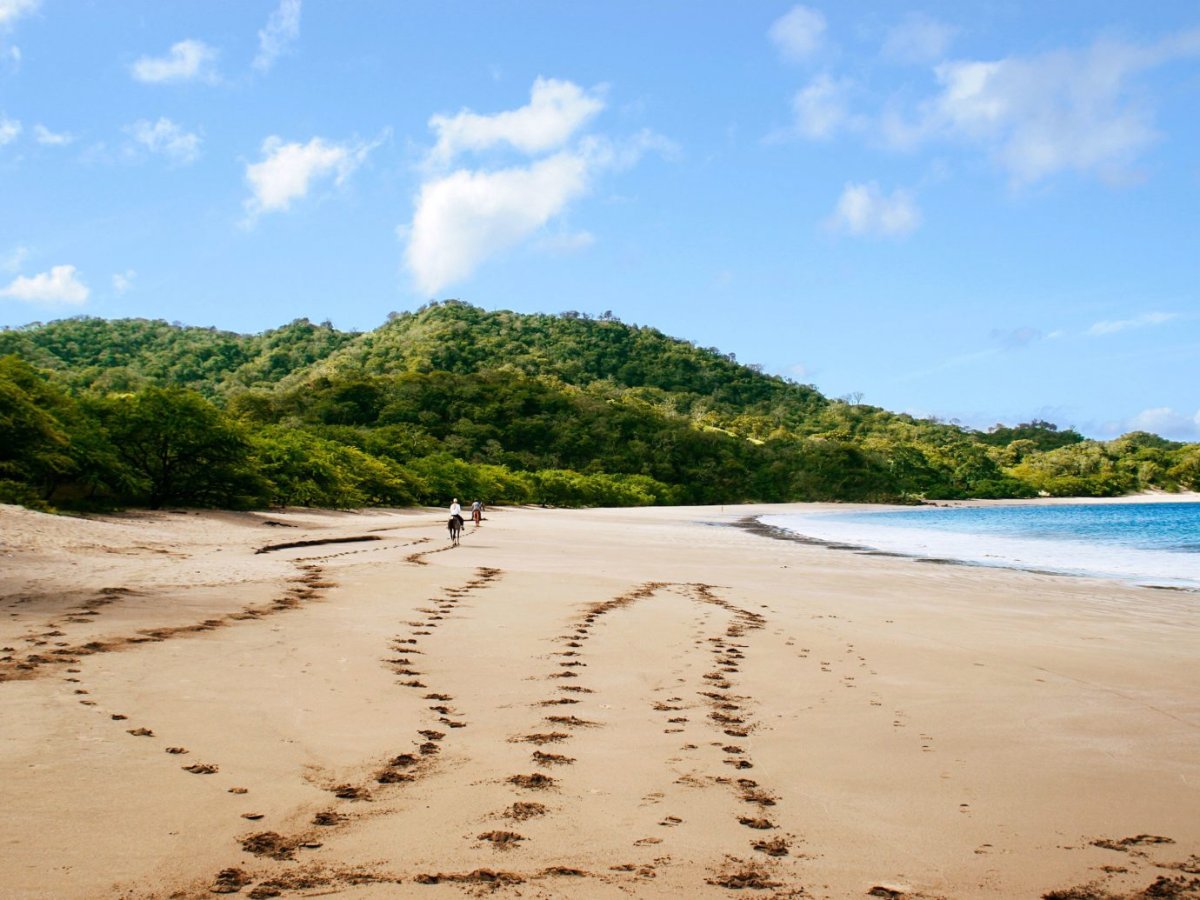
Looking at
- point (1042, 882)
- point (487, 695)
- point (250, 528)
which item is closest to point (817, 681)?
point (487, 695)

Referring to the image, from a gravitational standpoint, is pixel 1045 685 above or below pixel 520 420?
below

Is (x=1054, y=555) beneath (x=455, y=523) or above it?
beneath

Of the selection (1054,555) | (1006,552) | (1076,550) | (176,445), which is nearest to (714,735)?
(1054,555)

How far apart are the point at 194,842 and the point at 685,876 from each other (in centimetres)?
182

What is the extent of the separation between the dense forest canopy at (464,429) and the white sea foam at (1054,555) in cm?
1968

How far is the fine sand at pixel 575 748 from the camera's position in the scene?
326 centimetres

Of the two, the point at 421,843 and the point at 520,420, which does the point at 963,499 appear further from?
the point at 421,843

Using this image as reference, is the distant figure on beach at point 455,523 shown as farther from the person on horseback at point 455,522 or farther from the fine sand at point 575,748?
the fine sand at point 575,748

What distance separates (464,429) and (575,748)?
253 feet

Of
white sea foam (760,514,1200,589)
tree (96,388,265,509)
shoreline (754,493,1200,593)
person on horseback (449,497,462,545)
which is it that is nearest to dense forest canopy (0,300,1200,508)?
tree (96,388,265,509)

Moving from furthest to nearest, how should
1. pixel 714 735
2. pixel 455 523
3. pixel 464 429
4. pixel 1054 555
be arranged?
pixel 464 429 → pixel 1054 555 → pixel 455 523 → pixel 714 735

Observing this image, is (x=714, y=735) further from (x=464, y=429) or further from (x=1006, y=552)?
(x=464, y=429)

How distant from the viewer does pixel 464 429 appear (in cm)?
8100

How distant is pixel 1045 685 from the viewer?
690 cm
